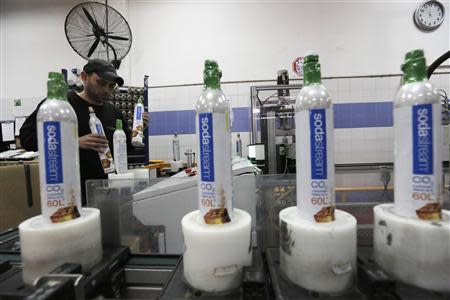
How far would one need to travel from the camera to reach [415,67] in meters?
0.36

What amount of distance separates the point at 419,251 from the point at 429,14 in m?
3.80

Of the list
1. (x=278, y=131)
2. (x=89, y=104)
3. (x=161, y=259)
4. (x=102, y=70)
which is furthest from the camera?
(x=278, y=131)

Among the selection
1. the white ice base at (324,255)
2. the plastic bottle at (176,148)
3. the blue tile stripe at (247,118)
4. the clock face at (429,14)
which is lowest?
the white ice base at (324,255)

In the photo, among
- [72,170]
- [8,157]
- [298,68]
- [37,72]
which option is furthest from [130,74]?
[72,170]

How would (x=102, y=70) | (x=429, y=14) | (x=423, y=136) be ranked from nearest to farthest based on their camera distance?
1. (x=423, y=136)
2. (x=102, y=70)
3. (x=429, y=14)

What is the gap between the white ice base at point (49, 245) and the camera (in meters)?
0.39

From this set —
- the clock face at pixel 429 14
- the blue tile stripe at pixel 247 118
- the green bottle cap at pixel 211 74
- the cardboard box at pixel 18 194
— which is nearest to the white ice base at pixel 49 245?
the green bottle cap at pixel 211 74

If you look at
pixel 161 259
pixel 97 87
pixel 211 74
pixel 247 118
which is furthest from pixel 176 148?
pixel 211 74

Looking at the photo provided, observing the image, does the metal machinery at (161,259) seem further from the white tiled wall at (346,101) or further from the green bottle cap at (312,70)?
the white tiled wall at (346,101)

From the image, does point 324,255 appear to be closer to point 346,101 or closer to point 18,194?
point 18,194

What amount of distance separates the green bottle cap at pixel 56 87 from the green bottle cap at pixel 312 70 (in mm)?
404

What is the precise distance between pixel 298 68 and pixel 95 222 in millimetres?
3071

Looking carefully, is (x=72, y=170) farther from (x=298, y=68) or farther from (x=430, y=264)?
(x=298, y=68)

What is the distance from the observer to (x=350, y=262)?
1.20ft
